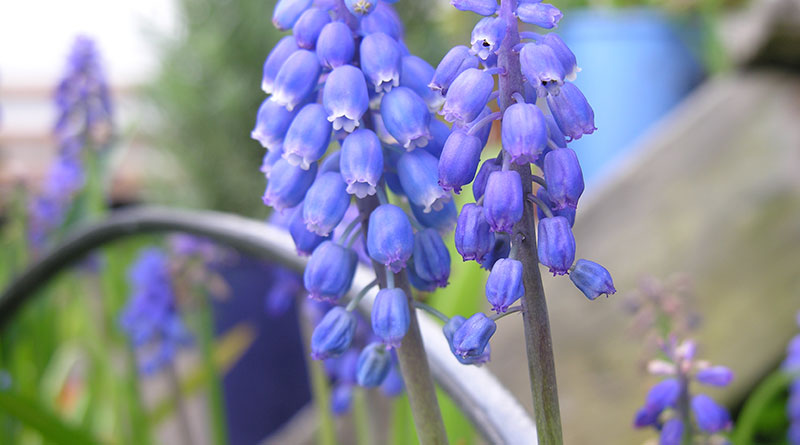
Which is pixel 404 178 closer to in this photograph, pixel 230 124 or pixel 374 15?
pixel 374 15

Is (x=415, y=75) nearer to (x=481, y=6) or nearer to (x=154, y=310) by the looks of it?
(x=481, y=6)

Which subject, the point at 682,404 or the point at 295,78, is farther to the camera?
the point at 682,404

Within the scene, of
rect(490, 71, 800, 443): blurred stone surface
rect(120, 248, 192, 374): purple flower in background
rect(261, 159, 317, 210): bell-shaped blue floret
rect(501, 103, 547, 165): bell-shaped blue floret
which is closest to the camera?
rect(501, 103, 547, 165): bell-shaped blue floret

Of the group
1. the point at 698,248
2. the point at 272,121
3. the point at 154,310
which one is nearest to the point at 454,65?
the point at 272,121

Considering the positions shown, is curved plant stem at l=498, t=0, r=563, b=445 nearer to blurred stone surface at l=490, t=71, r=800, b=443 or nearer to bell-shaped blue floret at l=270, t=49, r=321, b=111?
bell-shaped blue floret at l=270, t=49, r=321, b=111

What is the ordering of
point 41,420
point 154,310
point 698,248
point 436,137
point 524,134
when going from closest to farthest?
point 524,134 < point 436,137 < point 41,420 < point 154,310 < point 698,248

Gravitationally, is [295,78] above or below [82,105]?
below

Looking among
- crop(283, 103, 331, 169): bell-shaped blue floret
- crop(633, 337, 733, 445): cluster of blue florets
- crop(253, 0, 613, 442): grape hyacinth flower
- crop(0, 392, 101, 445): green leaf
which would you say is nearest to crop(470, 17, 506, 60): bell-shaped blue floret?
crop(253, 0, 613, 442): grape hyacinth flower
